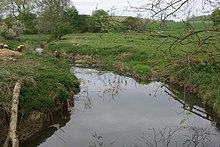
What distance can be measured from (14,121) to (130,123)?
4400 mm

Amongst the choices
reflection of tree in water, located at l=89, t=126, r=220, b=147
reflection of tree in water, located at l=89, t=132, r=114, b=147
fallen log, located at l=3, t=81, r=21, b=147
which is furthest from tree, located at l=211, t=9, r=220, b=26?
reflection of tree in water, located at l=89, t=132, r=114, b=147

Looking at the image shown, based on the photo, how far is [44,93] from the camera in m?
12.0

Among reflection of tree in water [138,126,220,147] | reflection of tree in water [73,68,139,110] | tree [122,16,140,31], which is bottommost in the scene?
reflection of tree in water [138,126,220,147]

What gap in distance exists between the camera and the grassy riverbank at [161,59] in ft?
14.9

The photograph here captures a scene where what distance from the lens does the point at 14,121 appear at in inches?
363

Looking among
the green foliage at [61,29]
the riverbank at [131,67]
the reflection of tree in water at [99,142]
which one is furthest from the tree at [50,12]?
the reflection of tree in water at [99,142]

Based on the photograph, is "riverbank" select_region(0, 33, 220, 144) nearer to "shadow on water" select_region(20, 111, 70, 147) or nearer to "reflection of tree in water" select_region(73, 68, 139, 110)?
"shadow on water" select_region(20, 111, 70, 147)

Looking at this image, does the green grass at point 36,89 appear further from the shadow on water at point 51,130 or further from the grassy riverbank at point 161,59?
the grassy riverbank at point 161,59

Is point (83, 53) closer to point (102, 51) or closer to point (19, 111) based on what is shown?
point (102, 51)

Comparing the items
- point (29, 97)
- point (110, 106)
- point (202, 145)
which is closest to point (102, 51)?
point (110, 106)

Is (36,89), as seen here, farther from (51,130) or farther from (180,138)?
(180,138)

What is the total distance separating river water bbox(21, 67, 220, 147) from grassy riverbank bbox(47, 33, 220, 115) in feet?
2.63

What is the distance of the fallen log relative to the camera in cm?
826

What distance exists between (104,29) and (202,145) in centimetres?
637
